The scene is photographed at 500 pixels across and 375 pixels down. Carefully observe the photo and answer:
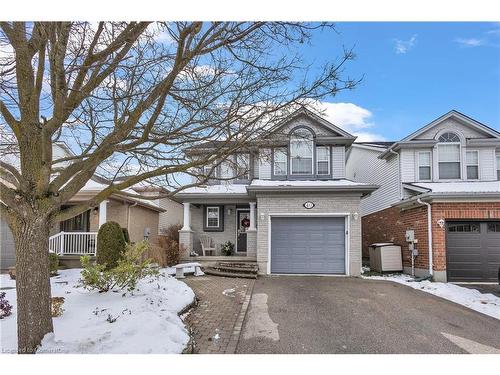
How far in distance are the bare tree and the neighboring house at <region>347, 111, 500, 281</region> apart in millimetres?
8717

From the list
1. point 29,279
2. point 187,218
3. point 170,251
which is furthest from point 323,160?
point 29,279

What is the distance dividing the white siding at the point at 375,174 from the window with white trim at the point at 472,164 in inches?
107

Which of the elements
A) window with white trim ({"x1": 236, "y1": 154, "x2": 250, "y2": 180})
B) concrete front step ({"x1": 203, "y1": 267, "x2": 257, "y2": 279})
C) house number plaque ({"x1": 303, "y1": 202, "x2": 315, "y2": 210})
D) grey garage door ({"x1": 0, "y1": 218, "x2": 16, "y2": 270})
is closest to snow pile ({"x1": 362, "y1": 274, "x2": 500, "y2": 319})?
house number plaque ({"x1": 303, "y1": 202, "x2": 315, "y2": 210})

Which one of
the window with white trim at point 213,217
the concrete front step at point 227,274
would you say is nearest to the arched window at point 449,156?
the concrete front step at point 227,274

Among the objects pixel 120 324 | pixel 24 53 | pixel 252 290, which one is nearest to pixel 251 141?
pixel 24 53

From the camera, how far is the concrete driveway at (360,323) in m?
5.17

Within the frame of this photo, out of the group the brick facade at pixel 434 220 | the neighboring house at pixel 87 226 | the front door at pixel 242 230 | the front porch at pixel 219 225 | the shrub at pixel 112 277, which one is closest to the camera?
the shrub at pixel 112 277

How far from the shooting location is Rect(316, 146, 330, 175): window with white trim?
14.4 m

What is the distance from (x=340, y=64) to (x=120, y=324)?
473 cm

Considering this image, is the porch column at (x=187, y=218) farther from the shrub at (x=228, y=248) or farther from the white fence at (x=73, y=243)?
the white fence at (x=73, y=243)

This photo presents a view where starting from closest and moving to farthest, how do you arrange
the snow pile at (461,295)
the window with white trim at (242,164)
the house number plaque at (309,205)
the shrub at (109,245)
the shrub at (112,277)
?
the window with white trim at (242,164)
the shrub at (112,277)
the snow pile at (461,295)
the shrub at (109,245)
the house number plaque at (309,205)

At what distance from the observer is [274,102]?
485cm

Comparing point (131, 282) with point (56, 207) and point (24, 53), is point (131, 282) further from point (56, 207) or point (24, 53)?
point (24, 53)

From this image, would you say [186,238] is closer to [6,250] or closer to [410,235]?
[6,250]
